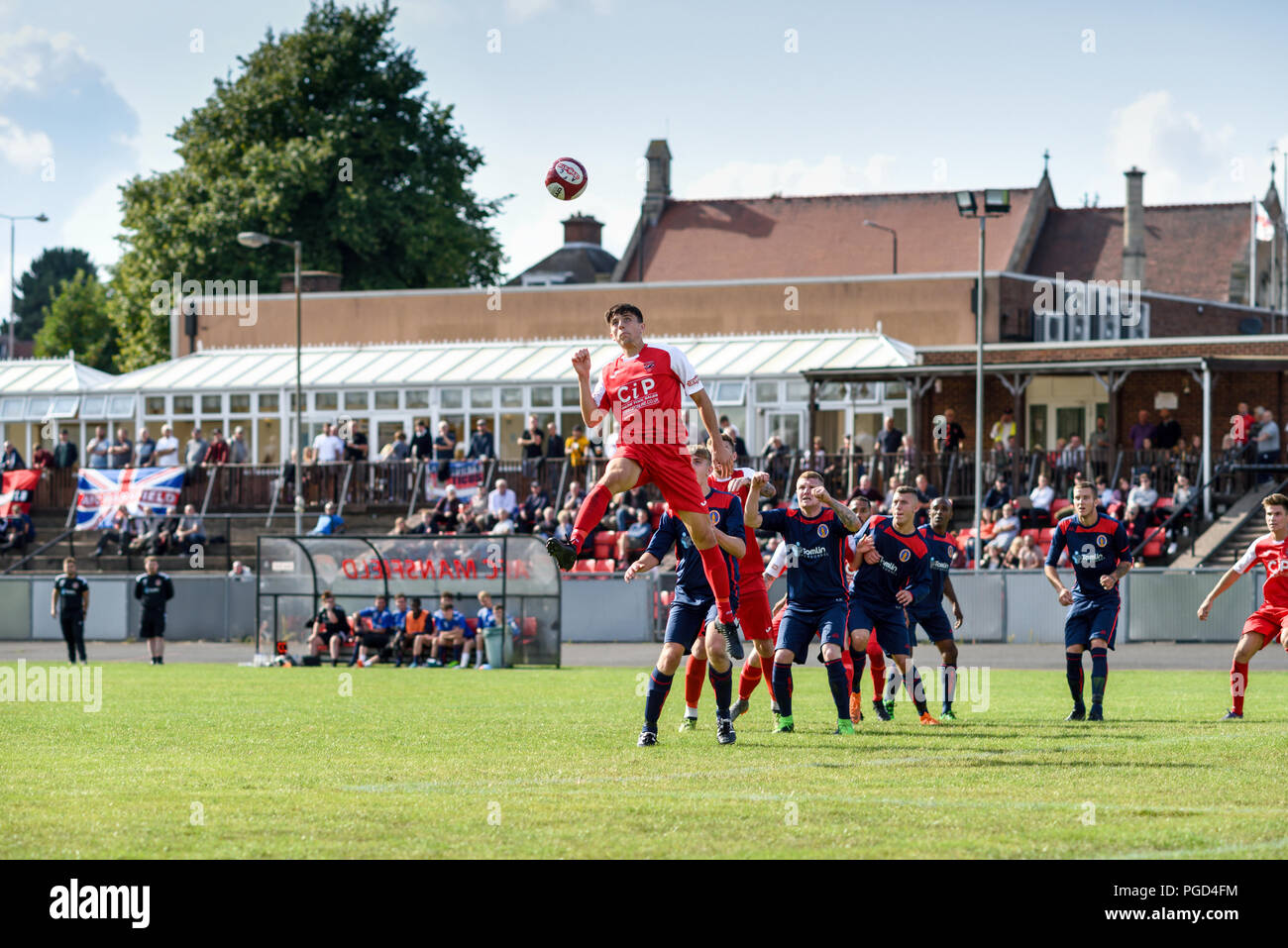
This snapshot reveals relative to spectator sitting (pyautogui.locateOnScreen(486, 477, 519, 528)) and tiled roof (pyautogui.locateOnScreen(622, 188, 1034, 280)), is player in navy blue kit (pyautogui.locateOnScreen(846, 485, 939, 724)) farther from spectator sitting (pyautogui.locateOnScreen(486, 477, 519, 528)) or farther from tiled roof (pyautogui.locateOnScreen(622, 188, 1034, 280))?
tiled roof (pyautogui.locateOnScreen(622, 188, 1034, 280))

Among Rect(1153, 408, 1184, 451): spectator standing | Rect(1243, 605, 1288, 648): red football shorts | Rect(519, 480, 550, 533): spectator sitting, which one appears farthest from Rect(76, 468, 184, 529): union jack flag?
Rect(1243, 605, 1288, 648): red football shorts

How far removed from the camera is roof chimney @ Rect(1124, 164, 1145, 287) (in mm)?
67375

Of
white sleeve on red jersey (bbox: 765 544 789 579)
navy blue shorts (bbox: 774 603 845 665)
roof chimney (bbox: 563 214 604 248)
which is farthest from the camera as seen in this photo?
roof chimney (bbox: 563 214 604 248)

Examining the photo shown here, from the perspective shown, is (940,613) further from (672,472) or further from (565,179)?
(565,179)

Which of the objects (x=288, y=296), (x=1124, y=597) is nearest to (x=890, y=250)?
(x=288, y=296)

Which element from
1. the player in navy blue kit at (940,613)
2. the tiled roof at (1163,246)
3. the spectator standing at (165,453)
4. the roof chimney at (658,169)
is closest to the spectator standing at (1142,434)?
the player in navy blue kit at (940,613)

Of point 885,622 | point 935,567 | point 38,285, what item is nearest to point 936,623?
point 935,567

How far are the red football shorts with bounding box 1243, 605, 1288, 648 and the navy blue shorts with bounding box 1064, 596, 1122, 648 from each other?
1.13 meters

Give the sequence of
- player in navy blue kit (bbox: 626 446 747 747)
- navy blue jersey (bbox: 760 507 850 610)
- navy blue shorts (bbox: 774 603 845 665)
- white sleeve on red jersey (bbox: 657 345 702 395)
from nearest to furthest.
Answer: white sleeve on red jersey (bbox: 657 345 702 395), player in navy blue kit (bbox: 626 446 747 747), navy blue shorts (bbox: 774 603 845 665), navy blue jersey (bbox: 760 507 850 610)

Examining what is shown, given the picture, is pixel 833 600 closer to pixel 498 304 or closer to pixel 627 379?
pixel 627 379

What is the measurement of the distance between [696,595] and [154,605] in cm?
1878

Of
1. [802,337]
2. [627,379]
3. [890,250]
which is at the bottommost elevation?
[627,379]
